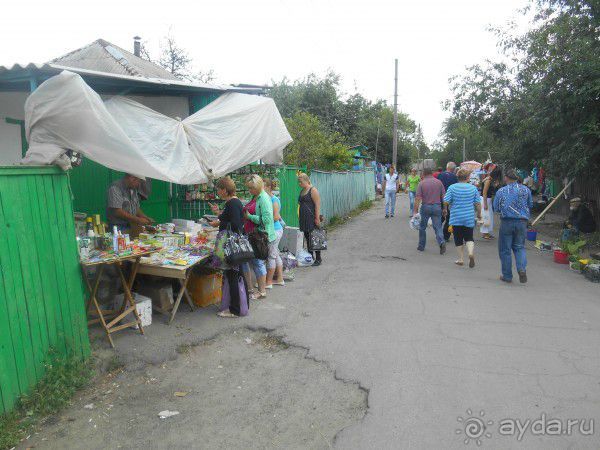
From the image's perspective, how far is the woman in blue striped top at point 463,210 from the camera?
8742 mm

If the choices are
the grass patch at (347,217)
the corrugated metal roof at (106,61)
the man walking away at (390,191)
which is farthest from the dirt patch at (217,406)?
the man walking away at (390,191)

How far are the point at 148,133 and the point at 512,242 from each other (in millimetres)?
5812

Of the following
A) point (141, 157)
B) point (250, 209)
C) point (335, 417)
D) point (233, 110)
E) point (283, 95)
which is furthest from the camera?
point (283, 95)

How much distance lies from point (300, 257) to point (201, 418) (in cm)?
555

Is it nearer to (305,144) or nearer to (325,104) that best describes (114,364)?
(305,144)

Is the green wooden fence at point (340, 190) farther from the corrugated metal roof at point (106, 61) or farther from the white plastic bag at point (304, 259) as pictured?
the corrugated metal roof at point (106, 61)

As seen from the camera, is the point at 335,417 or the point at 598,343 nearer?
the point at 335,417

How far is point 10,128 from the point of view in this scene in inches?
289

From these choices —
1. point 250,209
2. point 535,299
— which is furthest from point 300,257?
point 535,299

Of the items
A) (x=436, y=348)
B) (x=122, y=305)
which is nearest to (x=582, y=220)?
(x=436, y=348)

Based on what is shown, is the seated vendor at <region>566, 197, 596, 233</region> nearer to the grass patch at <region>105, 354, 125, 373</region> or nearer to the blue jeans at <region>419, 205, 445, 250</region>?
the blue jeans at <region>419, 205, 445, 250</region>

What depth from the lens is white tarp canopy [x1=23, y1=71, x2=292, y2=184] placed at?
4531mm

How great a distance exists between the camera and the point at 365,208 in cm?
2214

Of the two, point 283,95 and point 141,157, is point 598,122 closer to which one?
point 141,157
